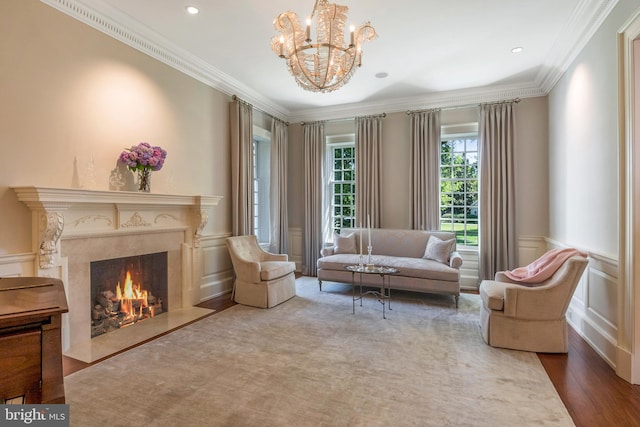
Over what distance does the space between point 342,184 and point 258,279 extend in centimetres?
296

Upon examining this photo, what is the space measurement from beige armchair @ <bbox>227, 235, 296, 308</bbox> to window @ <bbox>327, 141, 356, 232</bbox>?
6.58 feet

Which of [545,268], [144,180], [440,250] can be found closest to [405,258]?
[440,250]

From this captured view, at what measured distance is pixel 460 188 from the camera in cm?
552

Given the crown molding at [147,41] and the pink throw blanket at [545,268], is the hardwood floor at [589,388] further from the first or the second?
the crown molding at [147,41]

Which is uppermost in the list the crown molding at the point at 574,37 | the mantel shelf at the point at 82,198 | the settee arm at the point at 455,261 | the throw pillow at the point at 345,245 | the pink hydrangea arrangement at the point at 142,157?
the crown molding at the point at 574,37

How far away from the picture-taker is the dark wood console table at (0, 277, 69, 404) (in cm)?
99

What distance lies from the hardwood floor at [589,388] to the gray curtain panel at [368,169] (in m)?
3.37

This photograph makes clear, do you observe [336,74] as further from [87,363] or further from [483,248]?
[483,248]

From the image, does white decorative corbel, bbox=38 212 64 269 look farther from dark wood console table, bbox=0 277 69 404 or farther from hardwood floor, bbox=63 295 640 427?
dark wood console table, bbox=0 277 69 404

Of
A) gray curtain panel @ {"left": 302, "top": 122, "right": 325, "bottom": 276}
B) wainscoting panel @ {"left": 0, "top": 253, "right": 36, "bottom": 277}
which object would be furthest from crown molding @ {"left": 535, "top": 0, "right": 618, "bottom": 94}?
wainscoting panel @ {"left": 0, "top": 253, "right": 36, "bottom": 277}

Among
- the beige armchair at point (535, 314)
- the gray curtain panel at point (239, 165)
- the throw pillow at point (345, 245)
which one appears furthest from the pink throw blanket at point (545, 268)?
the gray curtain panel at point (239, 165)

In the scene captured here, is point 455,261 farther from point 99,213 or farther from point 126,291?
point 99,213

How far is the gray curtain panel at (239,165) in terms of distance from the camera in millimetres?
4828

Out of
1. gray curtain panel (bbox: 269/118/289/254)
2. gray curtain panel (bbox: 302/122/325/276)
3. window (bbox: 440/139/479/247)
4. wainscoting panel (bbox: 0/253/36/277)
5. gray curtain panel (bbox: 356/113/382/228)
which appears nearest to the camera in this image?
wainscoting panel (bbox: 0/253/36/277)
